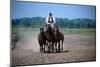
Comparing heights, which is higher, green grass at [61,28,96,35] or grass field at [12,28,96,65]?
green grass at [61,28,96,35]

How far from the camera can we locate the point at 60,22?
7.65 feet

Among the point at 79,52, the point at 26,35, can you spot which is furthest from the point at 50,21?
the point at 79,52

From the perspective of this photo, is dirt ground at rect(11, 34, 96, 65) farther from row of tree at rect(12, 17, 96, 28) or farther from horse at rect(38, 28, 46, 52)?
row of tree at rect(12, 17, 96, 28)

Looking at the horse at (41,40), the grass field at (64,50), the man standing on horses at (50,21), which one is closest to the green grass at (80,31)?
the grass field at (64,50)

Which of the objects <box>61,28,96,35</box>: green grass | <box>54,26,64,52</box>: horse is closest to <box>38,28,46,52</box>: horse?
<box>54,26,64,52</box>: horse

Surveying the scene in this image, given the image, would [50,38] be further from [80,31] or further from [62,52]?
[80,31]

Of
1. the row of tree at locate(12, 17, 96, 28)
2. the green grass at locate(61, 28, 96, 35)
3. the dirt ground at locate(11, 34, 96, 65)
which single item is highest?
the row of tree at locate(12, 17, 96, 28)

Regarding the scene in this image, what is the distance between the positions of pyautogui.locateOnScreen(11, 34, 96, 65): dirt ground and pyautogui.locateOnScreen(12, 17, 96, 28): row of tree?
0.52 feet

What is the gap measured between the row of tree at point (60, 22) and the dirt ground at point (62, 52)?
0.16m

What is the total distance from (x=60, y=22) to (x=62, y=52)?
1.40 ft

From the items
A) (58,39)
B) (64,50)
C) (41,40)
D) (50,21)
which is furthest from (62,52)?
(50,21)

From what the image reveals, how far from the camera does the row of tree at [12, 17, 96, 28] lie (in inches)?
85.0

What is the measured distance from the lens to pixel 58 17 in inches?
91.6

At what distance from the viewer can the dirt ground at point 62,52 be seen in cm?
215
